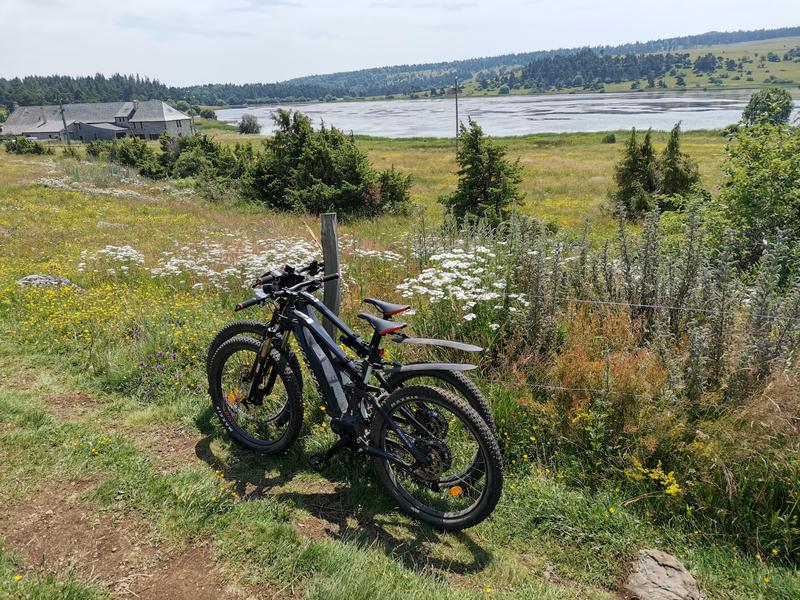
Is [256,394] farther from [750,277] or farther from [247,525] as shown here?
[750,277]

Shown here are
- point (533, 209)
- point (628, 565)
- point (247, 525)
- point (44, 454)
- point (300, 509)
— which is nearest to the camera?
point (628, 565)

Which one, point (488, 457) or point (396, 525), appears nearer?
point (488, 457)

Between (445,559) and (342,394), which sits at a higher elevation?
(342,394)

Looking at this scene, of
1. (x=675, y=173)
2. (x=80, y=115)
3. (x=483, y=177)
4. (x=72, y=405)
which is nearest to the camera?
(x=72, y=405)

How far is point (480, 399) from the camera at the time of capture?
3.62 m

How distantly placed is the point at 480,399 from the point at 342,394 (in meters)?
1.06

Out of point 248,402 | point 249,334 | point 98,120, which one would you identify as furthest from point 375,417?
point 98,120

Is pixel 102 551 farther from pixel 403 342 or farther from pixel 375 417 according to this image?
pixel 403 342

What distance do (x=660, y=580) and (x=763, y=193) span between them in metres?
5.87

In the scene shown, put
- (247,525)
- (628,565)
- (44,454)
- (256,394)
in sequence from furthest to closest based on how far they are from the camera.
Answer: (256,394)
(44,454)
(247,525)
(628,565)

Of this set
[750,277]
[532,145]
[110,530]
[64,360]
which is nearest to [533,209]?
[750,277]

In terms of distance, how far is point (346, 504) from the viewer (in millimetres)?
3828

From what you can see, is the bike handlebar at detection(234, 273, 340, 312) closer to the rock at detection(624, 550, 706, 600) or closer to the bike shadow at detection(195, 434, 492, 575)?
the bike shadow at detection(195, 434, 492, 575)

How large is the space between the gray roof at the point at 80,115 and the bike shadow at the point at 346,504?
387 feet
